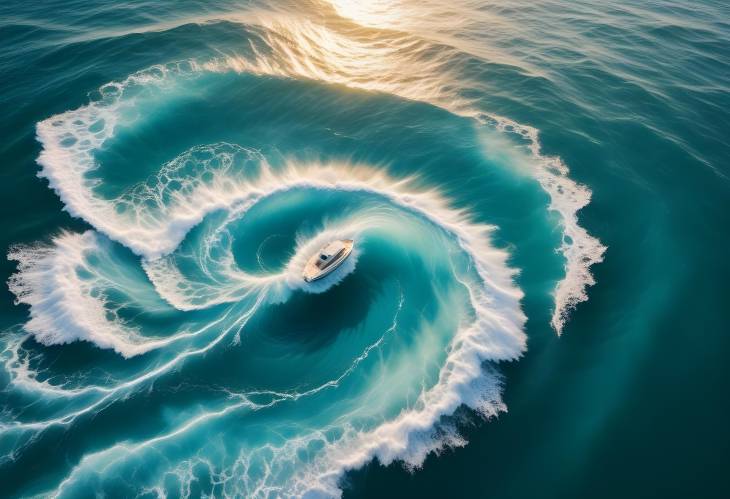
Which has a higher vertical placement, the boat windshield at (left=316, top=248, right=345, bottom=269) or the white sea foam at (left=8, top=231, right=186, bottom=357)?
the boat windshield at (left=316, top=248, right=345, bottom=269)

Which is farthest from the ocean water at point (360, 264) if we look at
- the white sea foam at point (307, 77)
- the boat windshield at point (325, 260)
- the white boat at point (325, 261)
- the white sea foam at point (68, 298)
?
the boat windshield at point (325, 260)

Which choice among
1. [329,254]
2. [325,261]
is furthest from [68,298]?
[329,254]

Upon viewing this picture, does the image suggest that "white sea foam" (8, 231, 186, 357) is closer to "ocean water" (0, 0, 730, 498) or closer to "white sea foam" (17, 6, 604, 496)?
"white sea foam" (17, 6, 604, 496)

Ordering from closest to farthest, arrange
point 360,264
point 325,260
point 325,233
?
point 325,260 → point 360,264 → point 325,233

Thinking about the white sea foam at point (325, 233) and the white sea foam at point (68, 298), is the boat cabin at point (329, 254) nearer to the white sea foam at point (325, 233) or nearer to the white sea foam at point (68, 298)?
the white sea foam at point (325, 233)

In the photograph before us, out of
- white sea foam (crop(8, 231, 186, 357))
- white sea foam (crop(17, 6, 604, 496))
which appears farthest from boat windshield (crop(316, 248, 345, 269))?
white sea foam (crop(8, 231, 186, 357))

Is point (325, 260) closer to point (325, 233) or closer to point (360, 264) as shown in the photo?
point (360, 264)
